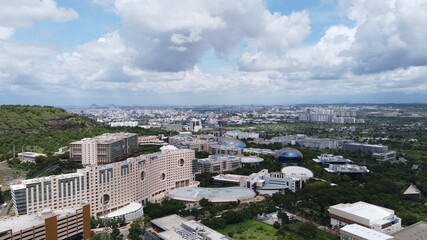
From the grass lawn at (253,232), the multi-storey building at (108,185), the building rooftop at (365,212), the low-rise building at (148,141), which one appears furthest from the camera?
the low-rise building at (148,141)

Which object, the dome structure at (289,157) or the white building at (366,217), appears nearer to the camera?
the white building at (366,217)

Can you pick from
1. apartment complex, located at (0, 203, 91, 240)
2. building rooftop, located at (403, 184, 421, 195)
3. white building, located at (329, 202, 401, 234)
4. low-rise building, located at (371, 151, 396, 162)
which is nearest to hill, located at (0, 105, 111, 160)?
apartment complex, located at (0, 203, 91, 240)

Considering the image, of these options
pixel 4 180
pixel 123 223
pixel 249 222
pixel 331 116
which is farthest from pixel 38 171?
pixel 331 116

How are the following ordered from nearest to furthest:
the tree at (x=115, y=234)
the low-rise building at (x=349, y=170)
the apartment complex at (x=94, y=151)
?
1. the tree at (x=115, y=234)
2. the low-rise building at (x=349, y=170)
3. the apartment complex at (x=94, y=151)

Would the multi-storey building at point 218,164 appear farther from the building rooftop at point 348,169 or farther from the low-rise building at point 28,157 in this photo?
the low-rise building at point 28,157

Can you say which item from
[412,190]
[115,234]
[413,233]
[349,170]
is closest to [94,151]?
[115,234]

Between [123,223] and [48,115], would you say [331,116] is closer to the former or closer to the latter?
[48,115]

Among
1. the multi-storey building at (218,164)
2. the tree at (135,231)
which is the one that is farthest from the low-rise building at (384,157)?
the tree at (135,231)

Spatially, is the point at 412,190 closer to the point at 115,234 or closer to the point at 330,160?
the point at 330,160
